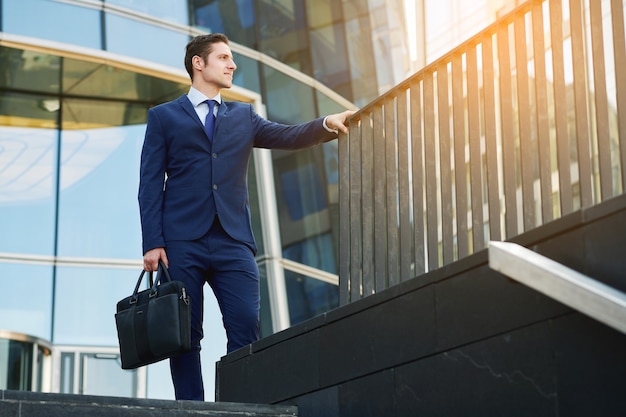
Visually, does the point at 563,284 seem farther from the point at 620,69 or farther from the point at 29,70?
the point at 29,70

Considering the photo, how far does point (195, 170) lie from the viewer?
6.04 metres

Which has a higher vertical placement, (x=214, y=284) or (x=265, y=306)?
(x=265, y=306)

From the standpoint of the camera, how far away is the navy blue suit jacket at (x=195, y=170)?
5914 millimetres

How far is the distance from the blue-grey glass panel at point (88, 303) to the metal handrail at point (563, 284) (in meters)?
8.69

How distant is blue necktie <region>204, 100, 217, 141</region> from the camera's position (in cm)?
614

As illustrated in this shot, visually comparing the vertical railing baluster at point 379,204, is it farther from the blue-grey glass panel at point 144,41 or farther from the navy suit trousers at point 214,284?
the blue-grey glass panel at point 144,41

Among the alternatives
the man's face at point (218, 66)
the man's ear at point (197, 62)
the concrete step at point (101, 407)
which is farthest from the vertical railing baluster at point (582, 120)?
the man's ear at point (197, 62)

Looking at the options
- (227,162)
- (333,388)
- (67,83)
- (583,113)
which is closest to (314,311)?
(67,83)

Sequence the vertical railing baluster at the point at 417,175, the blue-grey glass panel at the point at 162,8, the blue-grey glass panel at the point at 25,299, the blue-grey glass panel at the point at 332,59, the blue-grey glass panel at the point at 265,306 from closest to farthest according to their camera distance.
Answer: the vertical railing baluster at the point at 417,175 < the blue-grey glass panel at the point at 25,299 < the blue-grey glass panel at the point at 162,8 < the blue-grey glass panel at the point at 265,306 < the blue-grey glass panel at the point at 332,59

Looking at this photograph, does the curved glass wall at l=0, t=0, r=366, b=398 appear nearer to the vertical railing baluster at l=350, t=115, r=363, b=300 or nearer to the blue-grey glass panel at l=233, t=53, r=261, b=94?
the blue-grey glass panel at l=233, t=53, r=261, b=94

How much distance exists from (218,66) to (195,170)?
1.90 ft

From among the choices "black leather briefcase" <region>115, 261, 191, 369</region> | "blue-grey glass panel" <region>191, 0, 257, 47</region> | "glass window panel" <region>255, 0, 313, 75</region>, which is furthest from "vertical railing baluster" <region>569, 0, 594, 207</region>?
"glass window panel" <region>255, 0, 313, 75</region>

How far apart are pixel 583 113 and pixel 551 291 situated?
3.47 ft

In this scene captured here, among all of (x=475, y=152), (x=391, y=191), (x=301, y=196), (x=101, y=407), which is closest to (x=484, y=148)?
(x=475, y=152)
